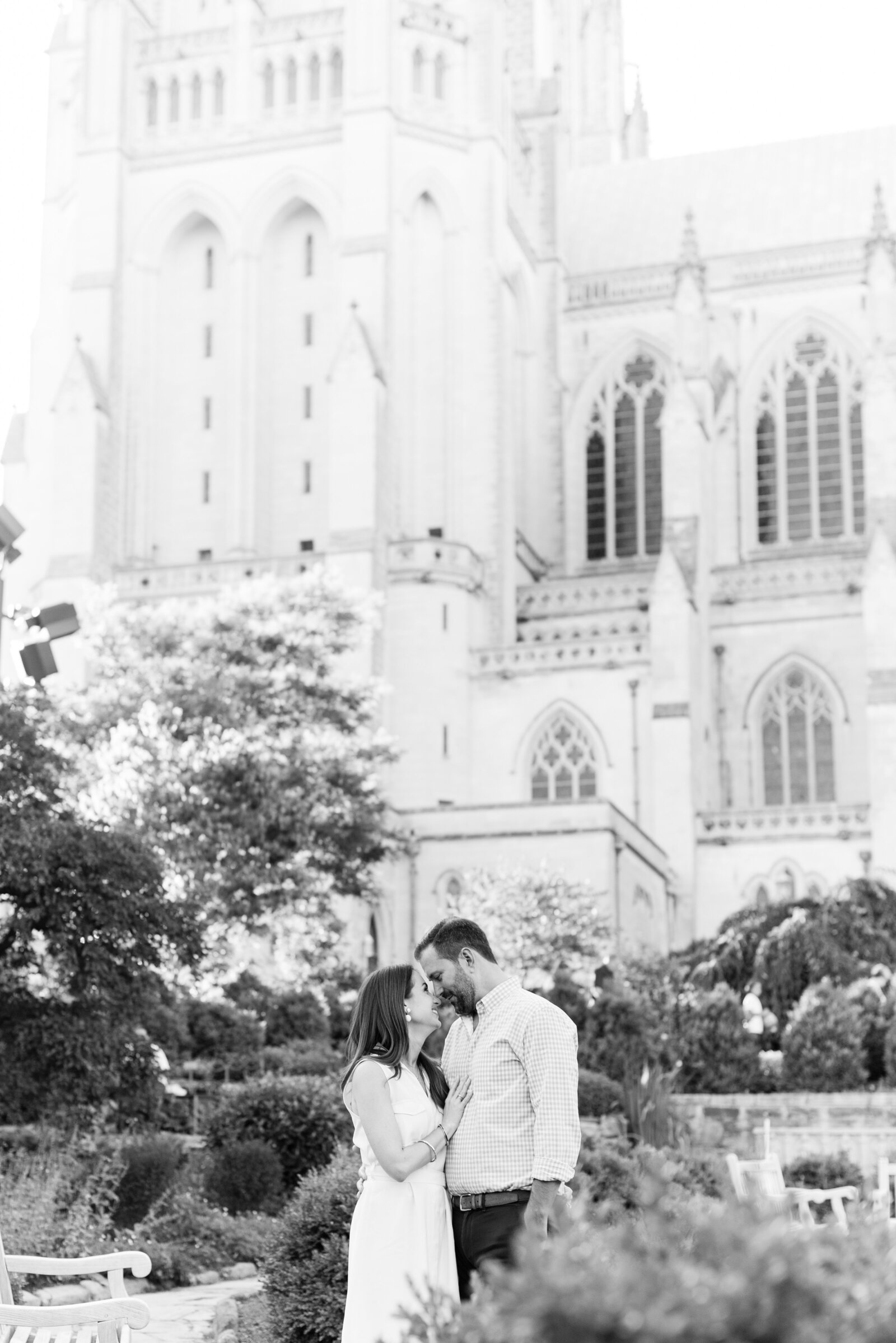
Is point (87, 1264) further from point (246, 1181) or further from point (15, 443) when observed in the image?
point (15, 443)

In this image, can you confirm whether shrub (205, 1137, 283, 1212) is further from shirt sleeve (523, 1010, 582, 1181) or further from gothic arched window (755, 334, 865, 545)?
gothic arched window (755, 334, 865, 545)

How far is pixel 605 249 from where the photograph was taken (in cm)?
5038

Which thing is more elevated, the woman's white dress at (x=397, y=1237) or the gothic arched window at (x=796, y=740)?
the gothic arched window at (x=796, y=740)

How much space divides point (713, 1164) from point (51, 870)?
5.12m

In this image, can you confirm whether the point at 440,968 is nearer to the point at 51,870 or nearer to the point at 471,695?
the point at 51,870

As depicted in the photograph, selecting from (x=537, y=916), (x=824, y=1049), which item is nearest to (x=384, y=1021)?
(x=824, y=1049)

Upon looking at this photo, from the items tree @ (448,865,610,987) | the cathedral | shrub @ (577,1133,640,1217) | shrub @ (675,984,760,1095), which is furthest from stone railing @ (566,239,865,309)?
shrub @ (577,1133,640,1217)

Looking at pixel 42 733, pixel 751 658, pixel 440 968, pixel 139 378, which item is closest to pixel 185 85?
pixel 139 378

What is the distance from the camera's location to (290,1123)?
44.6 feet

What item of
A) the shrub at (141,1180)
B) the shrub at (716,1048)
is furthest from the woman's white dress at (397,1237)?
the shrub at (716,1048)

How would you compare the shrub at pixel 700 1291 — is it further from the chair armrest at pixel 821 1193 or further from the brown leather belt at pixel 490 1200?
the chair armrest at pixel 821 1193

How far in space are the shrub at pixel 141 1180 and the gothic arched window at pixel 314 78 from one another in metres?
33.7

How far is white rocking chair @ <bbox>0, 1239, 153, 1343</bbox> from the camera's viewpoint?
519cm

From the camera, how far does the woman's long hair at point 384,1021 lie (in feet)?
17.1
